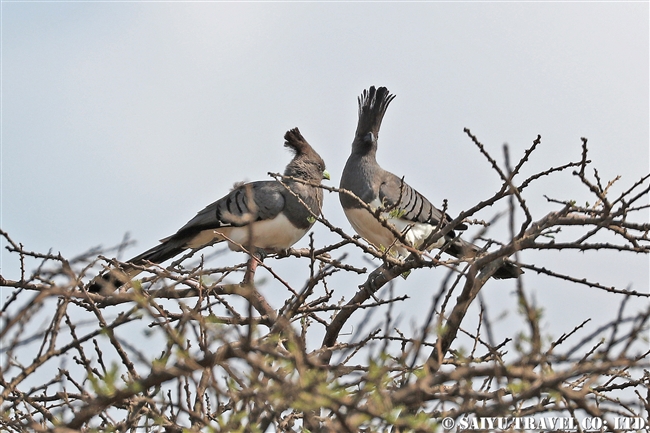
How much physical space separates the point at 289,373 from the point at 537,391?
0.76m

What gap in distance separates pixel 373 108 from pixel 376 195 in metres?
1.01

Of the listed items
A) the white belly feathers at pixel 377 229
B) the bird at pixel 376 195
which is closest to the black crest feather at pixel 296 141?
the bird at pixel 376 195

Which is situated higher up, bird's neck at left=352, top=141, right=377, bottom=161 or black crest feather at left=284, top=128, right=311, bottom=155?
black crest feather at left=284, top=128, right=311, bottom=155

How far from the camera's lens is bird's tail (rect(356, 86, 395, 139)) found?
293 inches

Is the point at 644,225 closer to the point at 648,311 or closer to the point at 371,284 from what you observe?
the point at 648,311

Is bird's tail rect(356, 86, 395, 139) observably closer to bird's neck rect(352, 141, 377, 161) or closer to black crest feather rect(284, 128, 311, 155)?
bird's neck rect(352, 141, 377, 161)

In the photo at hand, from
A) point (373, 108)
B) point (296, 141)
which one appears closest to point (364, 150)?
point (373, 108)

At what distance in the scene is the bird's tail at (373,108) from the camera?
7441mm

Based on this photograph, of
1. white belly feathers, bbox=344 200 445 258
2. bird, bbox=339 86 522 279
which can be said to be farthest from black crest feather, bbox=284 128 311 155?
white belly feathers, bbox=344 200 445 258

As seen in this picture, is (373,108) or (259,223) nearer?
(259,223)

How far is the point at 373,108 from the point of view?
7.46 meters

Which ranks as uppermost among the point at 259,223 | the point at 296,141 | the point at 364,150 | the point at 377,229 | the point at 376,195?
the point at 296,141

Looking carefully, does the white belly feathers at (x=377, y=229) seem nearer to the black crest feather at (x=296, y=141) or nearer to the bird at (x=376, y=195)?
the bird at (x=376, y=195)

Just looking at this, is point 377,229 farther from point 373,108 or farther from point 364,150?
point 373,108
